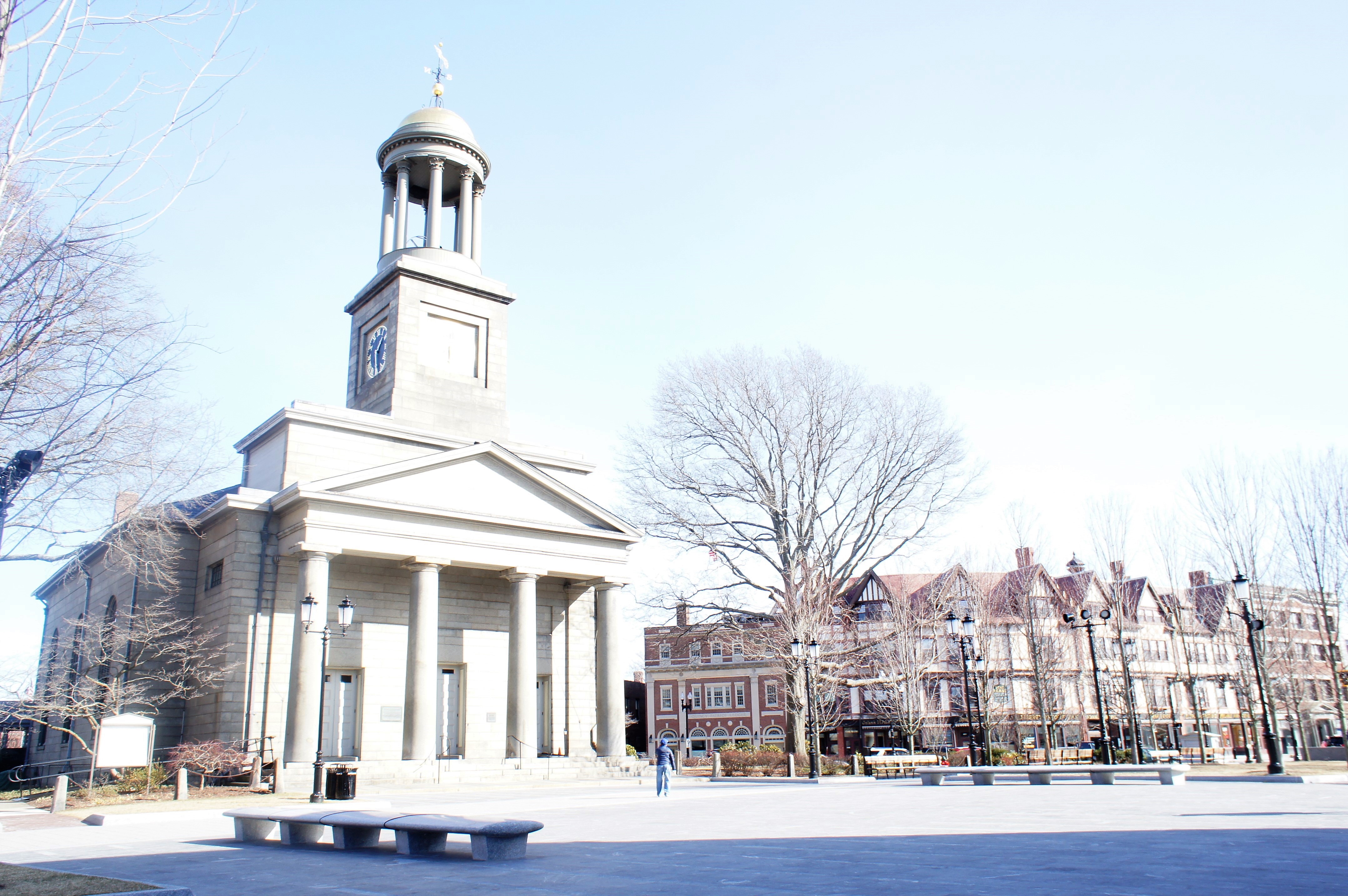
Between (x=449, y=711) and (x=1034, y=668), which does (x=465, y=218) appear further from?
(x=1034, y=668)

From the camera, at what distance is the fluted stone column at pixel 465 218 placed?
38.6 meters

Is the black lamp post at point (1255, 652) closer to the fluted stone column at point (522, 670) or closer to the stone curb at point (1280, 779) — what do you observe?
the stone curb at point (1280, 779)

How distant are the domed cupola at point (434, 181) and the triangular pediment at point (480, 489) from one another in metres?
10.3

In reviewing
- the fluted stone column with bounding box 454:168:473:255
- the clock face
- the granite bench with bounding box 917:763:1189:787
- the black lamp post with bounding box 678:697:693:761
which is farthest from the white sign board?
the black lamp post with bounding box 678:697:693:761

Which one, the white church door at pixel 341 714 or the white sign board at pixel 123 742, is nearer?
the white sign board at pixel 123 742

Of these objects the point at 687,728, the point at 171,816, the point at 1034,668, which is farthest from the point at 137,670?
the point at 687,728

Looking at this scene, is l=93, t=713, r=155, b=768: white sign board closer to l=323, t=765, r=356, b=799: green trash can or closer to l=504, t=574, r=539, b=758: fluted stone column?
l=323, t=765, r=356, b=799: green trash can

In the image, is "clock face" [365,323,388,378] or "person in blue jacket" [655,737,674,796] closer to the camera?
"person in blue jacket" [655,737,674,796]

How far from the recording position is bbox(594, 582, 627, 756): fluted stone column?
3183 centimetres

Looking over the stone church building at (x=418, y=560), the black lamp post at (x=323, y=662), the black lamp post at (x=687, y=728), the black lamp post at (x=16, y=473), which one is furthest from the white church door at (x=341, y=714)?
the black lamp post at (x=687, y=728)

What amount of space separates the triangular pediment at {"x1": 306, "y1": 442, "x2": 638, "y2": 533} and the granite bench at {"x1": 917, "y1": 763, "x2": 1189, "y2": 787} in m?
14.7

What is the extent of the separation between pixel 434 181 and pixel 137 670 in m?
20.9

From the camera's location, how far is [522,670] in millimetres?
29922

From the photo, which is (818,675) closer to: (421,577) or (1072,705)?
(421,577)
